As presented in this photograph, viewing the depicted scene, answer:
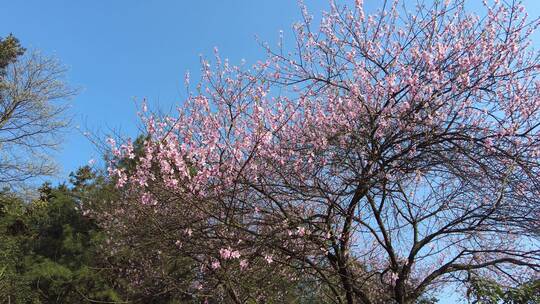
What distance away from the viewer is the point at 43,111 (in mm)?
15750

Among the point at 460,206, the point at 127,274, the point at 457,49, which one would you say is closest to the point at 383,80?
the point at 457,49

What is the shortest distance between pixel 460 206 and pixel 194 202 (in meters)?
3.32

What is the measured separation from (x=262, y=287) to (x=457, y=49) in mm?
3675

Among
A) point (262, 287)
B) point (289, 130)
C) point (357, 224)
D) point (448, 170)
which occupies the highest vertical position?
point (289, 130)

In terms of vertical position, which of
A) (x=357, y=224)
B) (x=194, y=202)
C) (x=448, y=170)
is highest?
(x=448, y=170)

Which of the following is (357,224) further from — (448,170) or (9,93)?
(9,93)

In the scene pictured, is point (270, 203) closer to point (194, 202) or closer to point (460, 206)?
point (194, 202)

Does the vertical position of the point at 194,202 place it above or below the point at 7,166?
below

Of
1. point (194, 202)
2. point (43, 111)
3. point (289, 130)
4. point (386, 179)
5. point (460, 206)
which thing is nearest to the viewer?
point (194, 202)

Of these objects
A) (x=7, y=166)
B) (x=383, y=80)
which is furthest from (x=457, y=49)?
(x=7, y=166)

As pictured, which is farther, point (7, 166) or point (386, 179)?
point (7, 166)

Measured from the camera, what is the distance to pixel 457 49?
5.73 m

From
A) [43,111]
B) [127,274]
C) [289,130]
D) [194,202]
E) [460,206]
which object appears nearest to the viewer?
[194,202]

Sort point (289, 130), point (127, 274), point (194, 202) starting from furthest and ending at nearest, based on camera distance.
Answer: point (127, 274) < point (289, 130) < point (194, 202)
